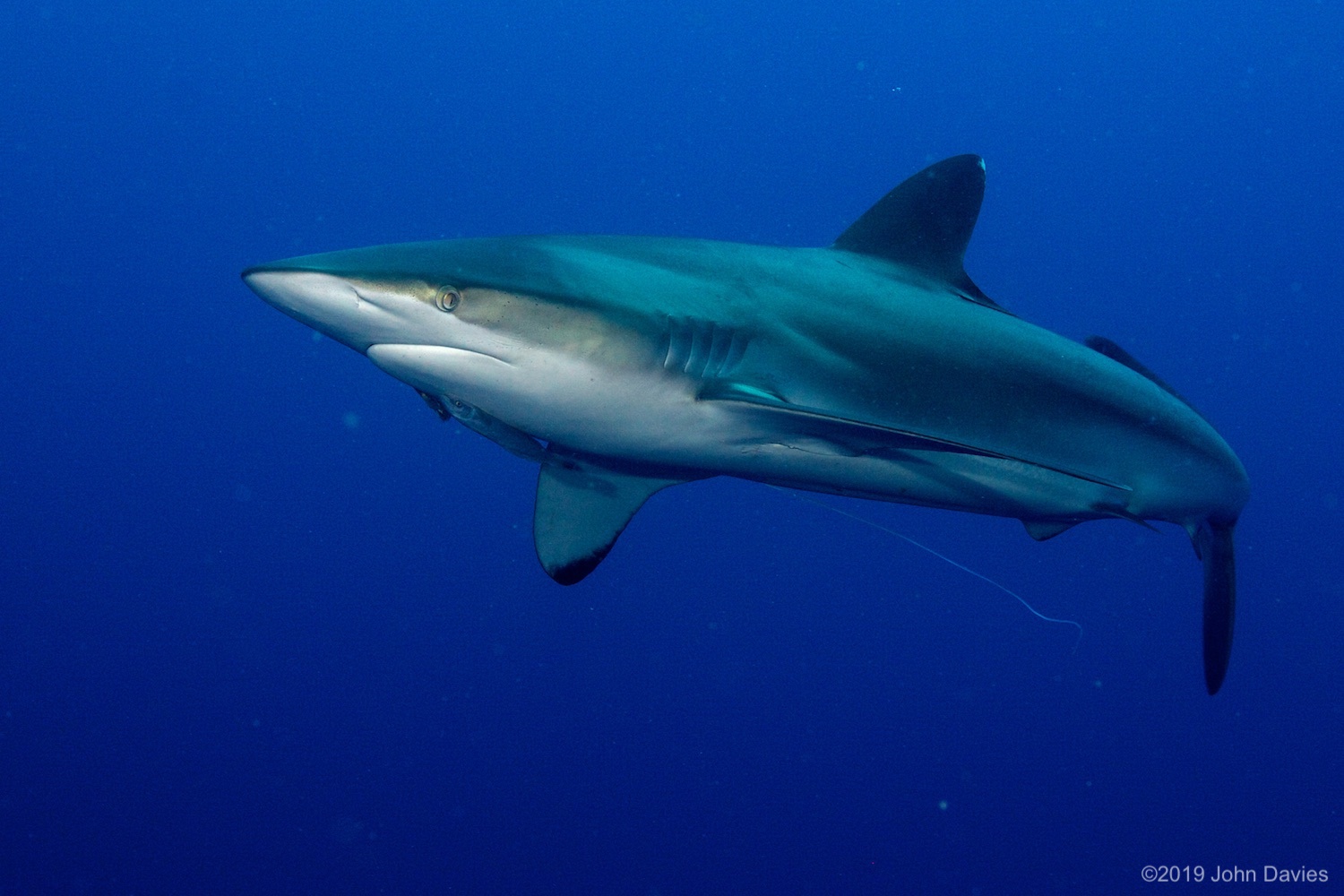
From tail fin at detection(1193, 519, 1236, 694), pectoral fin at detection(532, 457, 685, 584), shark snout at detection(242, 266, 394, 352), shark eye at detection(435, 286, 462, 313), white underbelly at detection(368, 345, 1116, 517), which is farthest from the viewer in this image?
tail fin at detection(1193, 519, 1236, 694)

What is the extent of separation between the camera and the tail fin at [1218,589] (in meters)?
4.02

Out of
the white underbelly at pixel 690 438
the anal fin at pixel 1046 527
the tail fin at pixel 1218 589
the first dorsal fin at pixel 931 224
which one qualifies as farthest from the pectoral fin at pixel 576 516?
the tail fin at pixel 1218 589

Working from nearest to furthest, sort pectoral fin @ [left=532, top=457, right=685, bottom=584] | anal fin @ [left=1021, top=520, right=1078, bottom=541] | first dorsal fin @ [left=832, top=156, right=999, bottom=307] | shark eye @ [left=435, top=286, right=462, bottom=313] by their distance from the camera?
1. shark eye @ [left=435, top=286, right=462, bottom=313]
2. first dorsal fin @ [left=832, top=156, right=999, bottom=307]
3. pectoral fin @ [left=532, top=457, right=685, bottom=584]
4. anal fin @ [left=1021, top=520, right=1078, bottom=541]

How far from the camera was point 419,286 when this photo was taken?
181cm

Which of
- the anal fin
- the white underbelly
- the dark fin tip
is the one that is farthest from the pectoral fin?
the anal fin

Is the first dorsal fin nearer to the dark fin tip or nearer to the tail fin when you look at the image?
the dark fin tip

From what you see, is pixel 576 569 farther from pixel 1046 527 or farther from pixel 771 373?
pixel 1046 527

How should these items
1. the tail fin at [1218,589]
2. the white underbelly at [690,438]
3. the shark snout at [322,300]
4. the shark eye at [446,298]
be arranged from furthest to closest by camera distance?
the tail fin at [1218,589], the white underbelly at [690,438], the shark eye at [446,298], the shark snout at [322,300]

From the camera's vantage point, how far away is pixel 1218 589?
405 cm

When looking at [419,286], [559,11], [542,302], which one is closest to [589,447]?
[542,302]

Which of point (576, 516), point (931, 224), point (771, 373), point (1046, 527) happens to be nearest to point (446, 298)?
point (771, 373)

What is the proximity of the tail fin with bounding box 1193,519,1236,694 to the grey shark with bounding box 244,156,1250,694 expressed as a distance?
0.16m

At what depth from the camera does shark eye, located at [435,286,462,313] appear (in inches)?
72.6

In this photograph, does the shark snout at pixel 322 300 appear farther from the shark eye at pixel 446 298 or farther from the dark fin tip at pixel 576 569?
the dark fin tip at pixel 576 569
